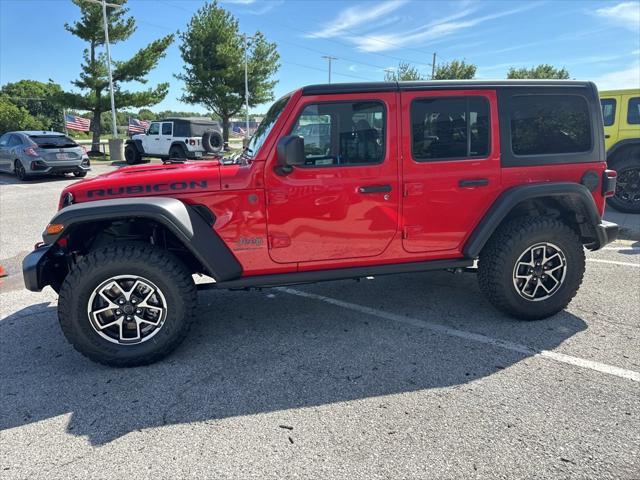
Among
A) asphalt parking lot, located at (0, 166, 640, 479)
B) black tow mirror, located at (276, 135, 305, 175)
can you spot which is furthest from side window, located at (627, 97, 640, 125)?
black tow mirror, located at (276, 135, 305, 175)

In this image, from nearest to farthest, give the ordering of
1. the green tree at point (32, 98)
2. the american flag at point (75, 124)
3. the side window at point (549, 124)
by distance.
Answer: the side window at point (549, 124) < the american flag at point (75, 124) < the green tree at point (32, 98)

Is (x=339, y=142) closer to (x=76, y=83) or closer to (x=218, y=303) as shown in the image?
(x=218, y=303)

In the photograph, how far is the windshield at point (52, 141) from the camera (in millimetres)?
12602

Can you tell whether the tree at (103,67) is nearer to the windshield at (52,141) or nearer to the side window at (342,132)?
the windshield at (52,141)

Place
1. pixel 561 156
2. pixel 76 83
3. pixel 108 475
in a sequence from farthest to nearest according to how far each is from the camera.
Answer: pixel 76 83, pixel 561 156, pixel 108 475

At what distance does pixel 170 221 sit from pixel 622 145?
833 centimetres

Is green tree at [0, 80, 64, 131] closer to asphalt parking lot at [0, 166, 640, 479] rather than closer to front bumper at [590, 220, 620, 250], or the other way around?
asphalt parking lot at [0, 166, 640, 479]

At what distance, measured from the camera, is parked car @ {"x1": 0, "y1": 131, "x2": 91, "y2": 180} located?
12.3 meters

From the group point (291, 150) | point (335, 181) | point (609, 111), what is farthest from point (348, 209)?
point (609, 111)

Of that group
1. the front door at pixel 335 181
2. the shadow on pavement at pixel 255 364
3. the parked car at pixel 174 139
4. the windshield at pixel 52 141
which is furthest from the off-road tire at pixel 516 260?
the parked car at pixel 174 139

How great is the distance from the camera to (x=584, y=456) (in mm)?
2201

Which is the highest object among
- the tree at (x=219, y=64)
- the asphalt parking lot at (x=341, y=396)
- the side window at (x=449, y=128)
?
the tree at (x=219, y=64)

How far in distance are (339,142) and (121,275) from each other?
1812 millimetres

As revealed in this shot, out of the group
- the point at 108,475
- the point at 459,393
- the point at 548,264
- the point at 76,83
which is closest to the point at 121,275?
the point at 108,475
